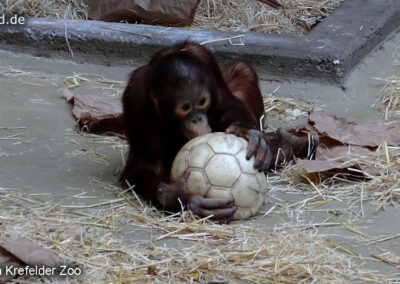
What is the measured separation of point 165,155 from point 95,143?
842 millimetres

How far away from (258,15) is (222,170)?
4.07 m

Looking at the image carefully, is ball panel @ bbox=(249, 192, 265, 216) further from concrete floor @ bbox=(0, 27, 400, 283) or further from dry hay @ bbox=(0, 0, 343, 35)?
dry hay @ bbox=(0, 0, 343, 35)

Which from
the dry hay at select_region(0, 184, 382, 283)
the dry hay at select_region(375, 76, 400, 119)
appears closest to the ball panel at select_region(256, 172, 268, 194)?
the dry hay at select_region(0, 184, 382, 283)

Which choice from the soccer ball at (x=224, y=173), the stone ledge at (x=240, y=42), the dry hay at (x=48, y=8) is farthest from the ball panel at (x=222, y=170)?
the dry hay at (x=48, y=8)

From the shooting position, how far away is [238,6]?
A: 8000mm

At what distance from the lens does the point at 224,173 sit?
4059 mm

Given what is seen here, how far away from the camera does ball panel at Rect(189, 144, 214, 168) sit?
4.08m

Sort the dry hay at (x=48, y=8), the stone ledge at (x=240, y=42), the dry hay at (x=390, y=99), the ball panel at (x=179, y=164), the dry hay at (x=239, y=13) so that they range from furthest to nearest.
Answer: the dry hay at (x=239, y=13) → the dry hay at (x=48, y=8) → the stone ledge at (x=240, y=42) → the dry hay at (x=390, y=99) → the ball panel at (x=179, y=164)

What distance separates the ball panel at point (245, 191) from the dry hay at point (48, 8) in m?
4.02

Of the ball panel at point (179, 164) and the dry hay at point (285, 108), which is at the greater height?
the ball panel at point (179, 164)

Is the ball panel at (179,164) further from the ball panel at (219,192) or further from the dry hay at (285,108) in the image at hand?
the dry hay at (285,108)

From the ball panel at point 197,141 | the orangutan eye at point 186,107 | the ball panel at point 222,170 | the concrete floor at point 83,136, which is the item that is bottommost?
the concrete floor at point 83,136

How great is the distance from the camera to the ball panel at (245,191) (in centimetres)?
407

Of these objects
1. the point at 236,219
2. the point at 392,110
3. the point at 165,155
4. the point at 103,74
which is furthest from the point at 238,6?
the point at 236,219
